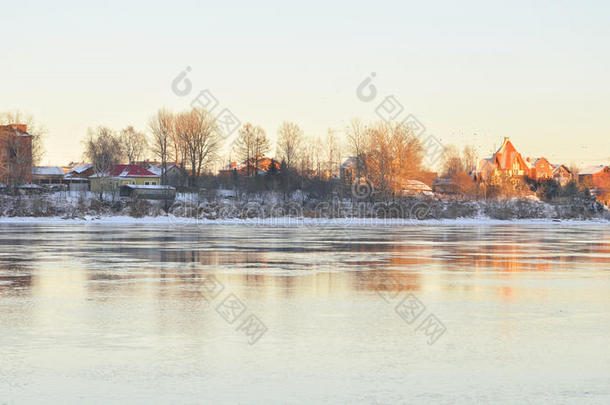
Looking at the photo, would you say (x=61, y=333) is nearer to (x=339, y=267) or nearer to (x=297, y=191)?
(x=339, y=267)

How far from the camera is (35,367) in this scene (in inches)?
278

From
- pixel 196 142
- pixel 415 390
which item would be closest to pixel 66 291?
pixel 415 390

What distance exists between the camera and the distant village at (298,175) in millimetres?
59156

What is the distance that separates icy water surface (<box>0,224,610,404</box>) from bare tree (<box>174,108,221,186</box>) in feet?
219

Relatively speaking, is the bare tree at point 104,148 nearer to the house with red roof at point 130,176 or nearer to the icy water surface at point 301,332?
the house with red roof at point 130,176

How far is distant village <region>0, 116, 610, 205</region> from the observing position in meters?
59.2

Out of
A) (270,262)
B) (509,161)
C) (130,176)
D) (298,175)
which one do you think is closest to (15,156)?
(130,176)

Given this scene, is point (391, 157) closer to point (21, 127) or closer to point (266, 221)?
point (266, 221)

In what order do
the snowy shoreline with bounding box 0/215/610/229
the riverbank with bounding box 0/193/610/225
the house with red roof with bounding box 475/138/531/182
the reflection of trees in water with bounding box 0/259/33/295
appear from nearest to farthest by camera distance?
1. the reflection of trees in water with bounding box 0/259/33/295
2. the snowy shoreline with bounding box 0/215/610/229
3. the riverbank with bounding box 0/193/610/225
4. the house with red roof with bounding box 475/138/531/182

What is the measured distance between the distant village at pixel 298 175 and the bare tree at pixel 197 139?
1.85ft

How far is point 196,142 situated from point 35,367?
255 feet

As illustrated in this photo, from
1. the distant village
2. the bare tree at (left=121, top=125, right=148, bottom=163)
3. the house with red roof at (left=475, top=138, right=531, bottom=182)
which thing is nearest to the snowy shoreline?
the distant village

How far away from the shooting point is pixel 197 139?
8369cm

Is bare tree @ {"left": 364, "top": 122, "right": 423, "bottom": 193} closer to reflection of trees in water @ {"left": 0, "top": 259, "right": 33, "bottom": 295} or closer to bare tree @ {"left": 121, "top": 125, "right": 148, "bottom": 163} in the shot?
reflection of trees in water @ {"left": 0, "top": 259, "right": 33, "bottom": 295}
